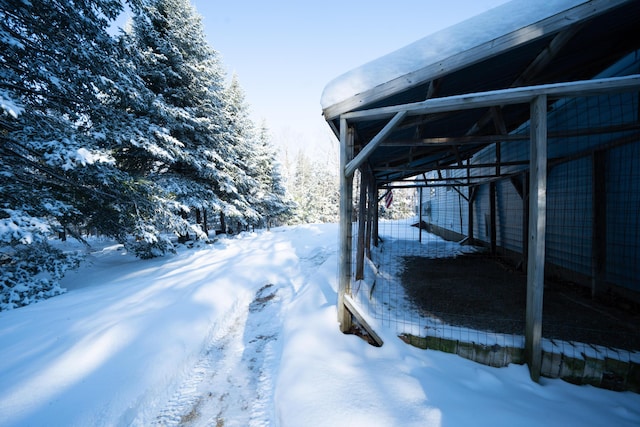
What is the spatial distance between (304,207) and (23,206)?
1042 inches

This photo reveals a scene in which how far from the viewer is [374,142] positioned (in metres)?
3.25

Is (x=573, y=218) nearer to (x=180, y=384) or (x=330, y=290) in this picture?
(x=330, y=290)

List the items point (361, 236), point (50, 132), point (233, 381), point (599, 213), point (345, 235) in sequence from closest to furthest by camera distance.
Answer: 1. point (233, 381)
2. point (345, 235)
3. point (599, 213)
4. point (361, 236)
5. point (50, 132)

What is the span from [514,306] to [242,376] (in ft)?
15.8

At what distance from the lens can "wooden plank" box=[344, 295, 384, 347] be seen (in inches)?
131

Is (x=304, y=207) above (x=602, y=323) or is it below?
above

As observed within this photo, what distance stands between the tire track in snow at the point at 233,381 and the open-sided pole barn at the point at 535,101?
1389mm

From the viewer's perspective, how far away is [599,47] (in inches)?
148

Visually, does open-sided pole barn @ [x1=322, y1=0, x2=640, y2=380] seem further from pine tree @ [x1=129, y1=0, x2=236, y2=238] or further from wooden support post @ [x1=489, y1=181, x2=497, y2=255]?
pine tree @ [x1=129, y1=0, x2=236, y2=238]

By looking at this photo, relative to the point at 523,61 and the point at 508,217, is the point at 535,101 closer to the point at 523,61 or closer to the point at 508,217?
the point at 523,61

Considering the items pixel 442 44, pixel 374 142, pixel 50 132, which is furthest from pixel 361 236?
pixel 50 132

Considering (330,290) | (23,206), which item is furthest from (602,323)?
(23,206)

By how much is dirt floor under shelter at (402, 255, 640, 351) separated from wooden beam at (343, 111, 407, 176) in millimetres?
2893

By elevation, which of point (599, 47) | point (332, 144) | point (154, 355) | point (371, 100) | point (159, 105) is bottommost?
point (154, 355)
